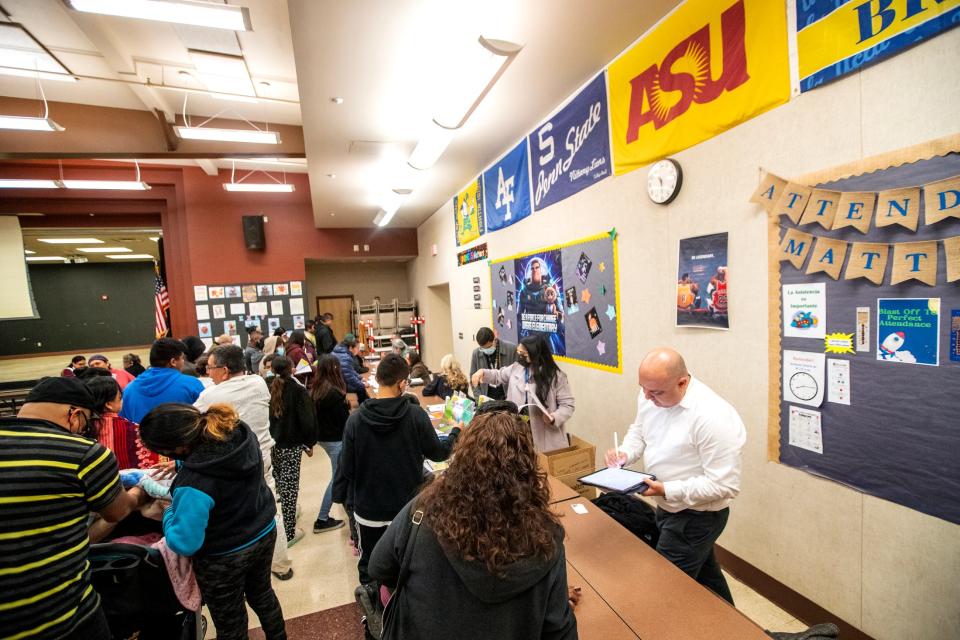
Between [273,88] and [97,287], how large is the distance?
54.1ft

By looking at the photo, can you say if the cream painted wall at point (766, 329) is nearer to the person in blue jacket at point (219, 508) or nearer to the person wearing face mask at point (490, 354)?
the person wearing face mask at point (490, 354)

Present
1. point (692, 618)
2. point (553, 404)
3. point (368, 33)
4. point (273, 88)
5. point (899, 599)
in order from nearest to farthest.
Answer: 1. point (692, 618)
2. point (899, 599)
3. point (368, 33)
4. point (553, 404)
5. point (273, 88)

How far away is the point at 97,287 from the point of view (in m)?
16.3

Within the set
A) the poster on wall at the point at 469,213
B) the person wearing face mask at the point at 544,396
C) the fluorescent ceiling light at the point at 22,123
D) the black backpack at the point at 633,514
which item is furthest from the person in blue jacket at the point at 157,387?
the poster on wall at the point at 469,213

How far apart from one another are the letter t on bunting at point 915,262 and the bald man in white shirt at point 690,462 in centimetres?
96

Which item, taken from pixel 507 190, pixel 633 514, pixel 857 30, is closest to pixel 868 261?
pixel 857 30

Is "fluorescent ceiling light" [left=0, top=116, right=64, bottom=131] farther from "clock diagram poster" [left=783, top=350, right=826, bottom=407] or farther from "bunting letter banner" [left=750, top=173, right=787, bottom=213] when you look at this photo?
"clock diagram poster" [left=783, top=350, right=826, bottom=407]

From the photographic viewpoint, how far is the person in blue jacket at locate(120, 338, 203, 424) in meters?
3.05

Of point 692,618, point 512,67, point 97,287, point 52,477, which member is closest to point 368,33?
point 512,67

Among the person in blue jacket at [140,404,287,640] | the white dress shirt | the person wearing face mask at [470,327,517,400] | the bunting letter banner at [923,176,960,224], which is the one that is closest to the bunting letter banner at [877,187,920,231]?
the bunting letter banner at [923,176,960,224]

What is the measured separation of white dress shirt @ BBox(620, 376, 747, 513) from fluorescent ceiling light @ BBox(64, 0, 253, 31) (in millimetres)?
3839

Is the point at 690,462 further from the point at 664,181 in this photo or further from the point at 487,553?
the point at 664,181

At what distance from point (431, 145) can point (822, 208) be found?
11.2ft

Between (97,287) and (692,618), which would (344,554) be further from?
(97,287)
